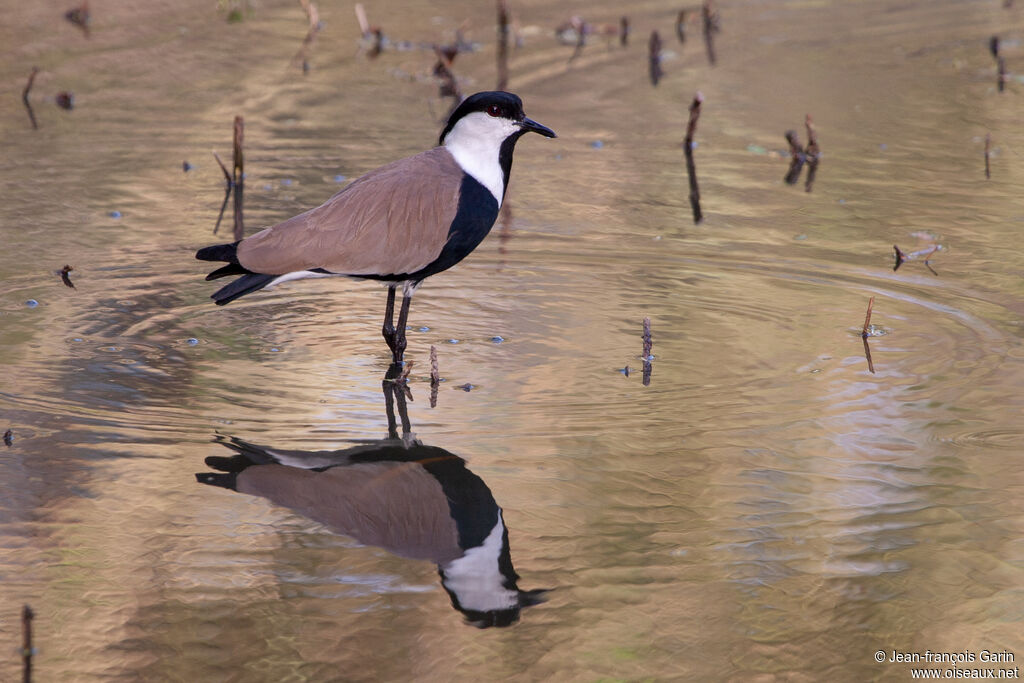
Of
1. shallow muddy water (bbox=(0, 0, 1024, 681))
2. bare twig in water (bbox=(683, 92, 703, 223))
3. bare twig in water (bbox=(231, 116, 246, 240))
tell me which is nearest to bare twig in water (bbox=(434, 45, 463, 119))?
shallow muddy water (bbox=(0, 0, 1024, 681))

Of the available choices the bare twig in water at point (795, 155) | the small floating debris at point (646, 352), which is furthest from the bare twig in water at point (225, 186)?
the bare twig in water at point (795, 155)

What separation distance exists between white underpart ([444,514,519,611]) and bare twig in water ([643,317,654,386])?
1579mm

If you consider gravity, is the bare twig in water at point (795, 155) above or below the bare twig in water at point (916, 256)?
above

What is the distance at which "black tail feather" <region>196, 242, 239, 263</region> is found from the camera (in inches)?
228

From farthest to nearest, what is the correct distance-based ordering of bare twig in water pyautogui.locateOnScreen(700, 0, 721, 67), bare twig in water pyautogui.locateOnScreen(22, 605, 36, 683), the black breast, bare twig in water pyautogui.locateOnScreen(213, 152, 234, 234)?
1. bare twig in water pyautogui.locateOnScreen(700, 0, 721, 67)
2. bare twig in water pyautogui.locateOnScreen(213, 152, 234, 234)
3. the black breast
4. bare twig in water pyautogui.locateOnScreen(22, 605, 36, 683)

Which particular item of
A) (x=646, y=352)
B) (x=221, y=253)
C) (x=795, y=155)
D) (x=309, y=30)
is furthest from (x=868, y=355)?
(x=309, y=30)

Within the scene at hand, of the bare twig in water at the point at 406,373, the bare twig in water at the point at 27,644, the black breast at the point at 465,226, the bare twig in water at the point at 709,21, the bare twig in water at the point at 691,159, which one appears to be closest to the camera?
the bare twig in water at the point at 27,644

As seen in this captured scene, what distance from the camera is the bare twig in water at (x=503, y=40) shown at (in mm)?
12281

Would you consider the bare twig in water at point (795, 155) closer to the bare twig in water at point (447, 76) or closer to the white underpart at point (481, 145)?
the bare twig in water at point (447, 76)

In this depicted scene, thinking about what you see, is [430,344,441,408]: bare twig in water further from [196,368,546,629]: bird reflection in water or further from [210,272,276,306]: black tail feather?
[210,272,276,306]: black tail feather

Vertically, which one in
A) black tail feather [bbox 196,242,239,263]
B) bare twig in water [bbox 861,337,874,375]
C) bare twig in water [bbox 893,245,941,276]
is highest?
black tail feather [bbox 196,242,239,263]

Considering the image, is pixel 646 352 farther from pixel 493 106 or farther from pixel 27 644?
pixel 27 644

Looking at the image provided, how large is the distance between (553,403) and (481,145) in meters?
1.30

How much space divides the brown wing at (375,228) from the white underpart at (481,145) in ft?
0.26
